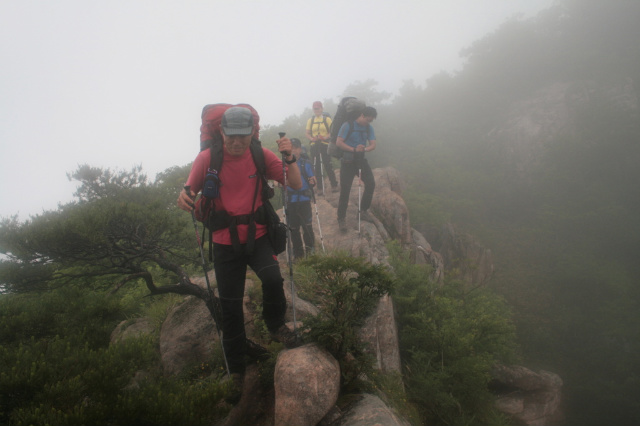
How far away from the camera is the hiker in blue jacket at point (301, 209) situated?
23.6 feet

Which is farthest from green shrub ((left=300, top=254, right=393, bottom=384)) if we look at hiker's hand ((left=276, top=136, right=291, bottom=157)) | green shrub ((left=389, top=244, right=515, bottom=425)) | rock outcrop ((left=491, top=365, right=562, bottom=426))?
rock outcrop ((left=491, top=365, right=562, bottom=426))

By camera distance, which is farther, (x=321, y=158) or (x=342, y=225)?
(x=321, y=158)

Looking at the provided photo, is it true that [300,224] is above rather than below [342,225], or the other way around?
above

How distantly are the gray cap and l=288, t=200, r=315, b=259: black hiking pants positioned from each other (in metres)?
3.88

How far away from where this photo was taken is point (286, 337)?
386cm

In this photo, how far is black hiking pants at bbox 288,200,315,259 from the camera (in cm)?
716

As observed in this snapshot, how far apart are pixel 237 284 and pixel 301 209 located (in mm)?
3965

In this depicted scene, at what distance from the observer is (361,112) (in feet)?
25.6

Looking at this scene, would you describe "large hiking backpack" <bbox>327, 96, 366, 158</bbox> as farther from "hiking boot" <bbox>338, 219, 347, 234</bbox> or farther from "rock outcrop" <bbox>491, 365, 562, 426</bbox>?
"rock outcrop" <bbox>491, 365, 562, 426</bbox>

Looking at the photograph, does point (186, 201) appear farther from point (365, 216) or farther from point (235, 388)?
point (365, 216)

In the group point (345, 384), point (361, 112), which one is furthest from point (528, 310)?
point (345, 384)

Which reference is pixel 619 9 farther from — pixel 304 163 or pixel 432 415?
pixel 432 415

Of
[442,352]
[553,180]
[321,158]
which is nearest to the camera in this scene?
[442,352]

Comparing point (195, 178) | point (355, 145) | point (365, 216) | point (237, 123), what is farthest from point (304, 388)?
point (365, 216)
